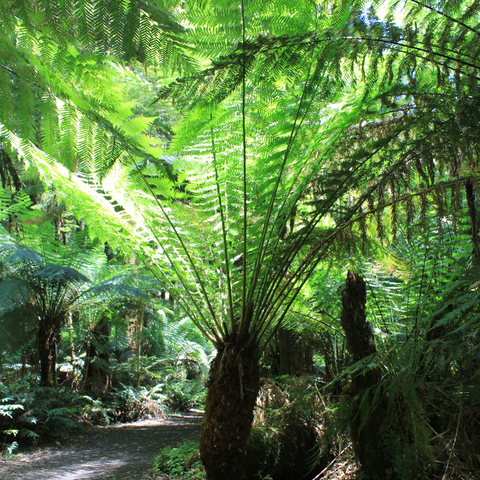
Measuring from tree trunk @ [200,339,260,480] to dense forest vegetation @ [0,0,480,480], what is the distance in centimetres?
1

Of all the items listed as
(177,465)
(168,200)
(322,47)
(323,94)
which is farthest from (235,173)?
(177,465)

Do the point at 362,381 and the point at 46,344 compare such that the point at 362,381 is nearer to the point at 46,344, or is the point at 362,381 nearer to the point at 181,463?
the point at 181,463

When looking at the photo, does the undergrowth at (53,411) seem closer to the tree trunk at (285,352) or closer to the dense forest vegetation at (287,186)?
the dense forest vegetation at (287,186)

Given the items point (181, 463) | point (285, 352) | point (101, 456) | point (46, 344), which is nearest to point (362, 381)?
point (181, 463)

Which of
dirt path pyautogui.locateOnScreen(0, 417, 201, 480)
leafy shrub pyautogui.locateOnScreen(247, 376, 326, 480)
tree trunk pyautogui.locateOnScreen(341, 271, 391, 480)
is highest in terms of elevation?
tree trunk pyautogui.locateOnScreen(341, 271, 391, 480)

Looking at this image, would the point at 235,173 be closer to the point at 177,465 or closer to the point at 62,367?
the point at 177,465

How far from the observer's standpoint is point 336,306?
10.0 ft

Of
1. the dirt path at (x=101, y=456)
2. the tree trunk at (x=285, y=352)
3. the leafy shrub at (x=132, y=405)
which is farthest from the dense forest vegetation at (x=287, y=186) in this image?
the leafy shrub at (x=132, y=405)

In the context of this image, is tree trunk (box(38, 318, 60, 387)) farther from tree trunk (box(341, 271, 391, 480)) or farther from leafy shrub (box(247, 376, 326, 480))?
tree trunk (box(341, 271, 391, 480))

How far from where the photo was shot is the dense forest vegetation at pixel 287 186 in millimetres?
1464

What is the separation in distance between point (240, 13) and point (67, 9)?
84 centimetres

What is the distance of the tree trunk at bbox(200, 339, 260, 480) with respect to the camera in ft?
6.33

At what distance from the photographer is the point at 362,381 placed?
2062 millimetres

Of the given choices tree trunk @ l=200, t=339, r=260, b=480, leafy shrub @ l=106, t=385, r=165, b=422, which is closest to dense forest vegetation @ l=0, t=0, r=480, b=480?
tree trunk @ l=200, t=339, r=260, b=480
